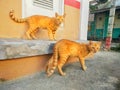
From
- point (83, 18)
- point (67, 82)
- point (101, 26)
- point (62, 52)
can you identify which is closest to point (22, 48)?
point (62, 52)

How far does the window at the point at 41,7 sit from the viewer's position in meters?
2.87

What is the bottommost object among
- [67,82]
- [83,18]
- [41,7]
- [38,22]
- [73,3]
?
[67,82]

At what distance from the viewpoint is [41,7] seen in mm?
3205

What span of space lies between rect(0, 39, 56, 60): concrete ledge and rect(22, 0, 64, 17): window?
739 mm

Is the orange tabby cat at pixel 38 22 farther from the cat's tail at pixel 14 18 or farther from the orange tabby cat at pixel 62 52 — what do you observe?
the orange tabby cat at pixel 62 52

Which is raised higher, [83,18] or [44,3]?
A: [44,3]

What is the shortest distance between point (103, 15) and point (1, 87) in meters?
13.3

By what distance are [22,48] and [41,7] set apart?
131cm

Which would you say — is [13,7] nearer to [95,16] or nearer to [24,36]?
[24,36]

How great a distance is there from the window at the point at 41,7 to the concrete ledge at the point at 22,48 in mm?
739

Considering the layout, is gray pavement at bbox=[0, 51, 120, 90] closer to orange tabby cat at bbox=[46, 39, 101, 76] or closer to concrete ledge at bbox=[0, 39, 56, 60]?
orange tabby cat at bbox=[46, 39, 101, 76]

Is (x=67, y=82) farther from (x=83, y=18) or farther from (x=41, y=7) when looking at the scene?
(x=83, y=18)

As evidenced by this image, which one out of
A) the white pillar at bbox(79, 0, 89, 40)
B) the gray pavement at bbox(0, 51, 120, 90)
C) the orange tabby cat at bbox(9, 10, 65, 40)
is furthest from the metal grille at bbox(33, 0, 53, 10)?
the gray pavement at bbox(0, 51, 120, 90)

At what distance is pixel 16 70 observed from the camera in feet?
7.38
